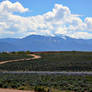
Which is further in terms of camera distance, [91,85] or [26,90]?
[91,85]

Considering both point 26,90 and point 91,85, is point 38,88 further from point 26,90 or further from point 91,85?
point 91,85

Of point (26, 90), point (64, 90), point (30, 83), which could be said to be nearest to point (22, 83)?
point (30, 83)

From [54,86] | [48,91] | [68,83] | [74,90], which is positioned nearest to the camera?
[48,91]

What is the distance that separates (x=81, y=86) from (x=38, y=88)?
4088mm

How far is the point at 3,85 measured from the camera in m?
22.3

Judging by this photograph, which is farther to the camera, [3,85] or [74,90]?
[3,85]

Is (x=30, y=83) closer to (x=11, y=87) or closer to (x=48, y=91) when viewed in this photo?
(x=11, y=87)

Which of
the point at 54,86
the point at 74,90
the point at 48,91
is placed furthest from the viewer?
the point at 54,86

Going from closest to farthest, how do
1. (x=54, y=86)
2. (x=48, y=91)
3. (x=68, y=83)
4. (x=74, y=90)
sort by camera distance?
(x=48, y=91)
(x=74, y=90)
(x=54, y=86)
(x=68, y=83)

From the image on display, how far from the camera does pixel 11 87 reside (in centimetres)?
2188

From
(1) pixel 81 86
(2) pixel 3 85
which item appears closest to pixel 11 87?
(2) pixel 3 85

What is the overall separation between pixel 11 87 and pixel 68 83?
4.95 meters

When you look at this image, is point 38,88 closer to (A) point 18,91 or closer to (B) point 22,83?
(A) point 18,91

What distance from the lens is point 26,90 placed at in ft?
66.4
